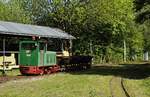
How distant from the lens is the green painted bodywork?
91.9ft

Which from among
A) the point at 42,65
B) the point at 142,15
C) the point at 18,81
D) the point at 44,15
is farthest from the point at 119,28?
the point at 18,81

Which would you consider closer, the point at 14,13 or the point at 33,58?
the point at 33,58

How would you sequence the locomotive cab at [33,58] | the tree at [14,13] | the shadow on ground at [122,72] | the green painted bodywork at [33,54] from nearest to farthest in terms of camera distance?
the locomotive cab at [33,58], the green painted bodywork at [33,54], the shadow on ground at [122,72], the tree at [14,13]

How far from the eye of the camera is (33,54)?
92.8 ft

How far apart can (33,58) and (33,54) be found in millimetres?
410

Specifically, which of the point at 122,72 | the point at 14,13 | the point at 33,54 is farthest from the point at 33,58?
the point at 14,13

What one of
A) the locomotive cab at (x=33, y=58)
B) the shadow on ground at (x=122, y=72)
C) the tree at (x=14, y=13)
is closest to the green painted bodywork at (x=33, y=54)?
the locomotive cab at (x=33, y=58)

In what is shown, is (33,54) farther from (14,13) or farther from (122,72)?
(14,13)

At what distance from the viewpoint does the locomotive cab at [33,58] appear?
27922mm

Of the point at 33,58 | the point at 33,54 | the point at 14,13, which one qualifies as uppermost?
the point at 14,13

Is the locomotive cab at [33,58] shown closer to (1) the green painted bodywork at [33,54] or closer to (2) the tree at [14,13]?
(1) the green painted bodywork at [33,54]

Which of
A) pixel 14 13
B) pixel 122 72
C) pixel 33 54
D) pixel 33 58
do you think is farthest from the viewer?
pixel 14 13

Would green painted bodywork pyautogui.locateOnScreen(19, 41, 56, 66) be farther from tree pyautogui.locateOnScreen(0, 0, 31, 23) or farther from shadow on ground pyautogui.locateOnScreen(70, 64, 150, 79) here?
tree pyautogui.locateOnScreen(0, 0, 31, 23)

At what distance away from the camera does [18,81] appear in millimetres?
22891
